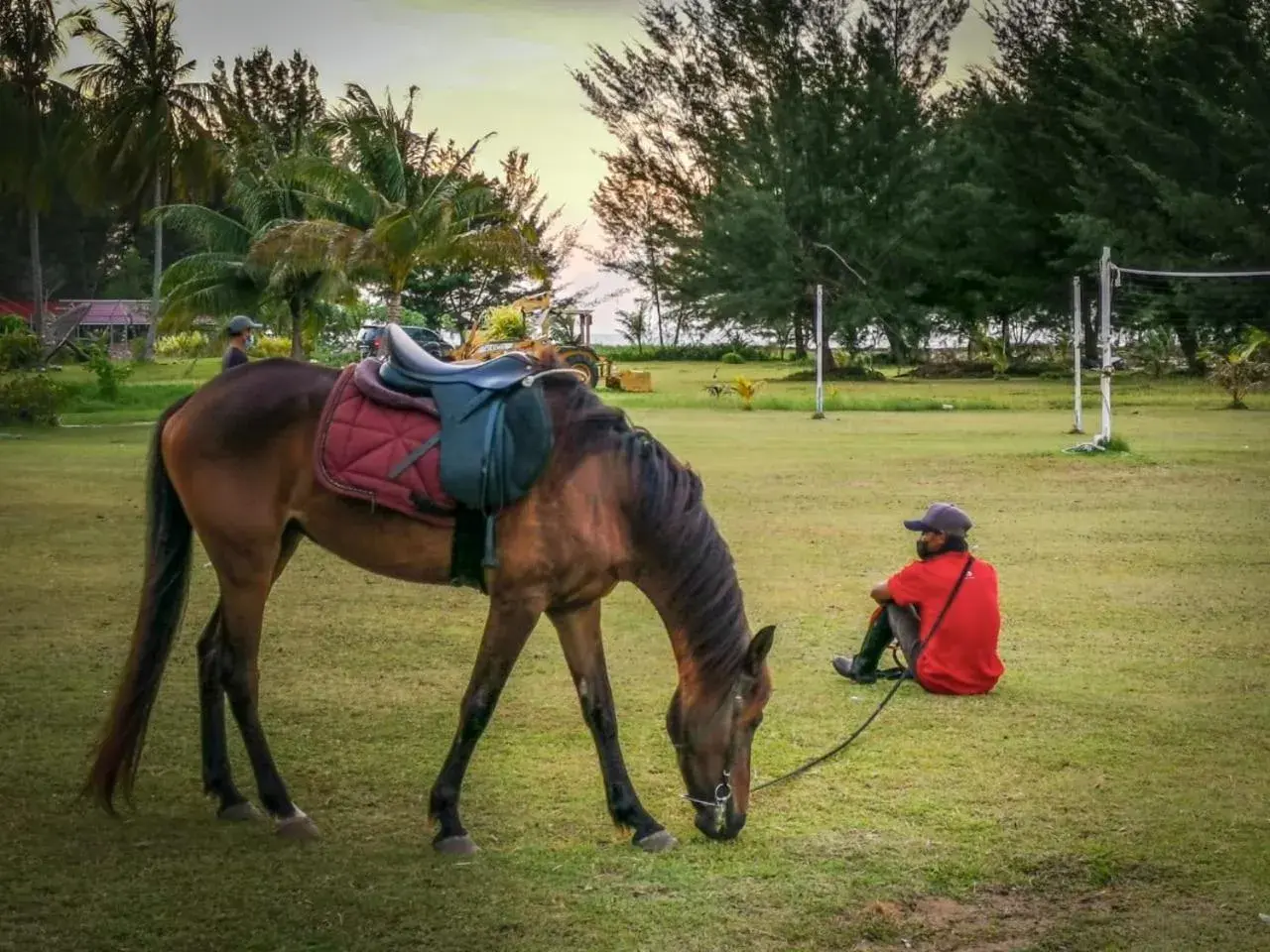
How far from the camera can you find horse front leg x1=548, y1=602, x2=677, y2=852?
4773 millimetres

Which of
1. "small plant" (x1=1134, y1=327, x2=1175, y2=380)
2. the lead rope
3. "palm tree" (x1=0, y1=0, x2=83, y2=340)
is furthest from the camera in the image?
"palm tree" (x1=0, y1=0, x2=83, y2=340)

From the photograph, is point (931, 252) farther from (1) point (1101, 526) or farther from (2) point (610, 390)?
(1) point (1101, 526)

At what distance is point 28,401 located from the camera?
25266 mm

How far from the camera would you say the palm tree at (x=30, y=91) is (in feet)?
140

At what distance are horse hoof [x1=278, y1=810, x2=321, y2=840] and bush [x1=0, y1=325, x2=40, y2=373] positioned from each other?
2423 centimetres

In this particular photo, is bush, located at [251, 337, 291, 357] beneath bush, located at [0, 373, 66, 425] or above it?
above

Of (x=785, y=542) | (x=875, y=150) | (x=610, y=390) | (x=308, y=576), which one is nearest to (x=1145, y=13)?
(x=875, y=150)

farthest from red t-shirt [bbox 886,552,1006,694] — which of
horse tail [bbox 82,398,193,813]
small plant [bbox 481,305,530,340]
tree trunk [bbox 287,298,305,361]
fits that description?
tree trunk [bbox 287,298,305,361]

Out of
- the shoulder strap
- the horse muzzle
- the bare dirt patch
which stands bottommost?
the bare dirt patch

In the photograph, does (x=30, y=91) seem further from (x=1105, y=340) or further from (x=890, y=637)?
(x=890, y=637)

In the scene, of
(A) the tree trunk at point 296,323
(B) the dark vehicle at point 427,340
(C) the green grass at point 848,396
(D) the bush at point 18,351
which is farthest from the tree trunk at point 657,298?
(B) the dark vehicle at point 427,340

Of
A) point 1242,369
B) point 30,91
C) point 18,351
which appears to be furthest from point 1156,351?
point 30,91

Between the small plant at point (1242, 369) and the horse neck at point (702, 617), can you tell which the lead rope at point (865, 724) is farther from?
the small plant at point (1242, 369)

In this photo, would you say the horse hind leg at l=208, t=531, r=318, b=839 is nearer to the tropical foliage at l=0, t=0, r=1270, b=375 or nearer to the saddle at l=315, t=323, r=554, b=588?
the saddle at l=315, t=323, r=554, b=588
